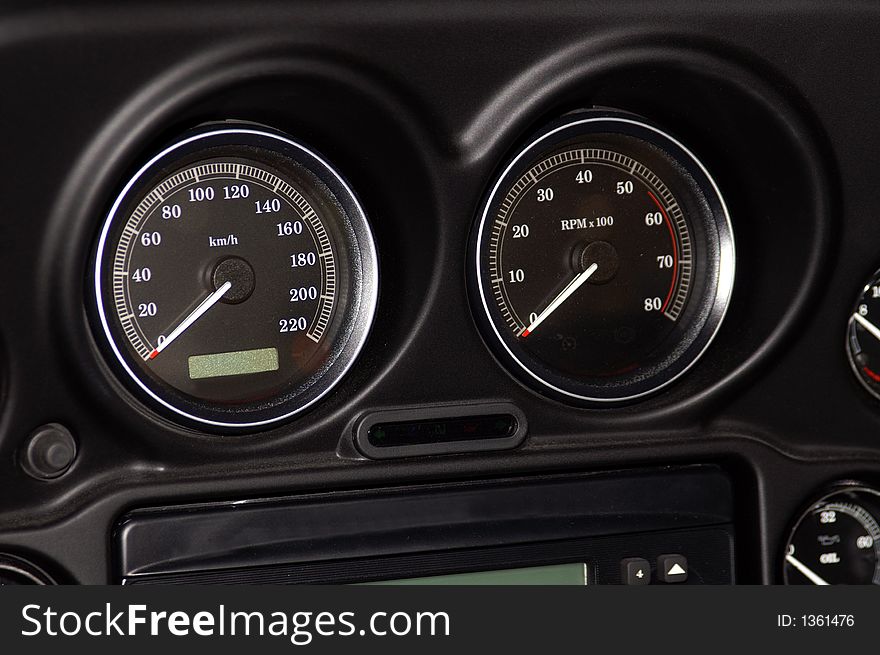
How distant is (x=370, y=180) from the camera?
2.37 m

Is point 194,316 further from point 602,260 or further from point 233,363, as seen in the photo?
point 602,260

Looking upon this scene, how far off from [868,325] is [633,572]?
751 millimetres

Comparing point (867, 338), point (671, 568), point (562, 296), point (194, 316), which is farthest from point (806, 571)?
point (194, 316)

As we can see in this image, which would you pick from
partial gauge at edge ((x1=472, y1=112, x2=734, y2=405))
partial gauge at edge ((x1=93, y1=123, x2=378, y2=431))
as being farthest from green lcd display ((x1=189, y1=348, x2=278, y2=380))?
partial gauge at edge ((x1=472, y1=112, x2=734, y2=405))

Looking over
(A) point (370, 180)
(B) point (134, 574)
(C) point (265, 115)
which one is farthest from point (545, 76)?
(B) point (134, 574)

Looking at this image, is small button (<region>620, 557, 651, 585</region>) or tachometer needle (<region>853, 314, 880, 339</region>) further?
tachometer needle (<region>853, 314, 880, 339</region>)

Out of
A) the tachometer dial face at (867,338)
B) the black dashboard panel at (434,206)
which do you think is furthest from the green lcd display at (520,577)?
the tachometer dial face at (867,338)

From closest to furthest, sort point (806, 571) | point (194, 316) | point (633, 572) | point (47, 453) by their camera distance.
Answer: point (47, 453), point (194, 316), point (633, 572), point (806, 571)

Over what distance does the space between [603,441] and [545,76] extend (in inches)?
28.3

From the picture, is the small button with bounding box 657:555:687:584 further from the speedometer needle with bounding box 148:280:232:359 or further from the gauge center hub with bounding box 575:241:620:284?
the speedometer needle with bounding box 148:280:232:359

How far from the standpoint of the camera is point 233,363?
7.69 feet

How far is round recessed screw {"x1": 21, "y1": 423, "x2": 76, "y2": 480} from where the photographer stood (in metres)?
2.13

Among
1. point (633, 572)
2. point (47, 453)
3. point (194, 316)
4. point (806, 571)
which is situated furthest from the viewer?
point (806, 571)

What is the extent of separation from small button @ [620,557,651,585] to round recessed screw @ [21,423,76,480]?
3.50ft
